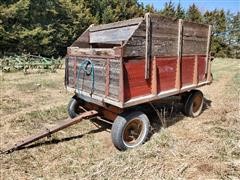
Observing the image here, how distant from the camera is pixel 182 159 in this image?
4258mm

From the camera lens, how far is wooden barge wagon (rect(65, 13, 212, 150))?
458 cm

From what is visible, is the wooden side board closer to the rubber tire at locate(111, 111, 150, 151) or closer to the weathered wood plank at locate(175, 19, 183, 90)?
the weathered wood plank at locate(175, 19, 183, 90)

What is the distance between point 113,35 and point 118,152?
2.43 m

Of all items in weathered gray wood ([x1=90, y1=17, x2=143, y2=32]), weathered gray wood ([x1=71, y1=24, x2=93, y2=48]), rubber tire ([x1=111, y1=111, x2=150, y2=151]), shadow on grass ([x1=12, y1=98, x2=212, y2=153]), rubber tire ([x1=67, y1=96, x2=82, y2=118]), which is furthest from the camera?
weathered gray wood ([x1=71, y1=24, x2=93, y2=48])

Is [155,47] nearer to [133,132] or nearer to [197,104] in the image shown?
[133,132]

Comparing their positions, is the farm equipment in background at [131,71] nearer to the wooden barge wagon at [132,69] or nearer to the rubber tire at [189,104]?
the wooden barge wagon at [132,69]

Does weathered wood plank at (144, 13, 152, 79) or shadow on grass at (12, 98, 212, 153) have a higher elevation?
weathered wood plank at (144, 13, 152, 79)

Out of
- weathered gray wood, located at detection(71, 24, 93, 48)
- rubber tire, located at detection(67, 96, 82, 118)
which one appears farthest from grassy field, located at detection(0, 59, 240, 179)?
weathered gray wood, located at detection(71, 24, 93, 48)

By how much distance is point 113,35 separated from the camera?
5.68 metres

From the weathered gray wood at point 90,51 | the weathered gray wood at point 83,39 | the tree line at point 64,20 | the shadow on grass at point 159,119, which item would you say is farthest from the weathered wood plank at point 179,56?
the tree line at point 64,20

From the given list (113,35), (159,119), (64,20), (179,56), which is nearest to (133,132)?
(159,119)

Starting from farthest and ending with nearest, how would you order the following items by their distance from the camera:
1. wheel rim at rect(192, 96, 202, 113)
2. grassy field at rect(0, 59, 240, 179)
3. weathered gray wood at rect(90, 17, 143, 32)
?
wheel rim at rect(192, 96, 202, 113) < weathered gray wood at rect(90, 17, 143, 32) < grassy field at rect(0, 59, 240, 179)

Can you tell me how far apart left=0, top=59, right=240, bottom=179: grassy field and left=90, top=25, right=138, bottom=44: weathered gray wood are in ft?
6.38

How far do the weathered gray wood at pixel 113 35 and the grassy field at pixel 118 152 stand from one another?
194 cm
